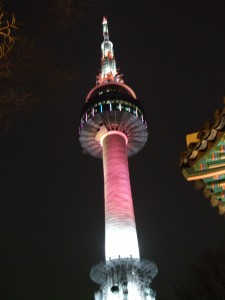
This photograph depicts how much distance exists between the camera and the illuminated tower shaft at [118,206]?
146 feet

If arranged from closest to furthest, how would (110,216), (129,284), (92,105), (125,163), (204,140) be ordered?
(204,140) < (129,284) < (110,216) < (125,163) < (92,105)

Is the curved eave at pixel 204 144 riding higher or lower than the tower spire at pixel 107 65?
lower

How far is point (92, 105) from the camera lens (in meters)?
58.3

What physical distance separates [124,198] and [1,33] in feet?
136

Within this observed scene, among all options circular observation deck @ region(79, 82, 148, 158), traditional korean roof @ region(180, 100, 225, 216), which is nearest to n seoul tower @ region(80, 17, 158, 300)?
circular observation deck @ region(79, 82, 148, 158)

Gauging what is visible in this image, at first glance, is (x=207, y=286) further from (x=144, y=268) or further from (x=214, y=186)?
(x=144, y=268)

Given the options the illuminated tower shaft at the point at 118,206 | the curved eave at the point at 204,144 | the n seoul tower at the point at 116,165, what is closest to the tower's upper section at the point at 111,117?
the n seoul tower at the point at 116,165

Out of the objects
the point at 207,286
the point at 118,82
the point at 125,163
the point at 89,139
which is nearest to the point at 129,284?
the point at 125,163

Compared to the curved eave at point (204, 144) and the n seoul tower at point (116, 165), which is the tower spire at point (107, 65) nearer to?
the n seoul tower at point (116, 165)

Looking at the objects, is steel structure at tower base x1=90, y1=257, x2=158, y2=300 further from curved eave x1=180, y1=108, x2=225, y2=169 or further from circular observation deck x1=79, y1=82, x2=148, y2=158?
curved eave x1=180, y1=108, x2=225, y2=169

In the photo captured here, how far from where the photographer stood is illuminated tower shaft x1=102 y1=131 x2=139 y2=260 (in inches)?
1753

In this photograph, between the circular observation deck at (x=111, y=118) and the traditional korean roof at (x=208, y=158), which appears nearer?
the traditional korean roof at (x=208, y=158)

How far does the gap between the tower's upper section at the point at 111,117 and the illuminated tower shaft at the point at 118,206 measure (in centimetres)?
318

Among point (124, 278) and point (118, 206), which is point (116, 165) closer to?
point (118, 206)
